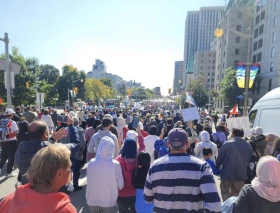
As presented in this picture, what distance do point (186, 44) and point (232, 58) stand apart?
112022 mm

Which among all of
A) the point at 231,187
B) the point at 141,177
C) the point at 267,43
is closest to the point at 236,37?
the point at 267,43

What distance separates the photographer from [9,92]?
45.0 feet

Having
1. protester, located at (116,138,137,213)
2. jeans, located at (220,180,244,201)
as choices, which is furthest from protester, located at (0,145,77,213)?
jeans, located at (220,180,244,201)

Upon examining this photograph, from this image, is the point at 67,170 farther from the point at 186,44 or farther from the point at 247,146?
the point at 186,44

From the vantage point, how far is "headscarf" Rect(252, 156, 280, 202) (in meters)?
2.15

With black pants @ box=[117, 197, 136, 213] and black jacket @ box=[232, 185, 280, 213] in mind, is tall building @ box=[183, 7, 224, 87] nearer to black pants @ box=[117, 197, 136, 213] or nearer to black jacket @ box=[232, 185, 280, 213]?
black pants @ box=[117, 197, 136, 213]

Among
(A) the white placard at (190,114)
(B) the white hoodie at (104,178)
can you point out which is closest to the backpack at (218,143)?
(A) the white placard at (190,114)

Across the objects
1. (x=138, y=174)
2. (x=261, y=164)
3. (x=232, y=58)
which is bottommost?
(x=138, y=174)

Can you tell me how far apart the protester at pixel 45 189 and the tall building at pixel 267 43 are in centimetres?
4777

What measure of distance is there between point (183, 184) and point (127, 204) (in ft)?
5.30

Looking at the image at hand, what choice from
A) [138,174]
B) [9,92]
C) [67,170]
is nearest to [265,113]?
[138,174]

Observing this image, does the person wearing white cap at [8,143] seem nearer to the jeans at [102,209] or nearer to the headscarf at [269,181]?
the jeans at [102,209]

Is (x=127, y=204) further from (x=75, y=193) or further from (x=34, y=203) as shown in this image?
(x=75, y=193)

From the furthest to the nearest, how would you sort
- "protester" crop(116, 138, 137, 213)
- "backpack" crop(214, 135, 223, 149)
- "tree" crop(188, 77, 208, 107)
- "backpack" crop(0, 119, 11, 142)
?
"tree" crop(188, 77, 208, 107) → "backpack" crop(214, 135, 223, 149) → "backpack" crop(0, 119, 11, 142) → "protester" crop(116, 138, 137, 213)
